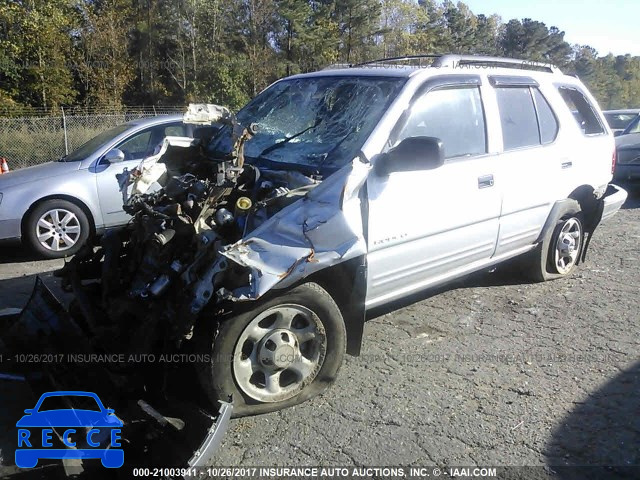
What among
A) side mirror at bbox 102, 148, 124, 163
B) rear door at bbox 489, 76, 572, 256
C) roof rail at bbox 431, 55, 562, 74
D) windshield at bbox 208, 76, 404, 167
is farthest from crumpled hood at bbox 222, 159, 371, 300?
side mirror at bbox 102, 148, 124, 163

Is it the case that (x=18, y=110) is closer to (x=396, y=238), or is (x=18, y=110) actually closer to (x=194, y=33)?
(x=194, y=33)

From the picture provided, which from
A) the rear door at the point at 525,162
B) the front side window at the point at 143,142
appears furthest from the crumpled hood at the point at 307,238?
the front side window at the point at 143,142

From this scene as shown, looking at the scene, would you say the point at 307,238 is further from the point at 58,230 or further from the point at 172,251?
the point at 58,230

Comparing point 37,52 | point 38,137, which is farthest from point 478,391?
point 37,52

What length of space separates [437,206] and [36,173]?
4872 mm

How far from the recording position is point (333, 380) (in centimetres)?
340

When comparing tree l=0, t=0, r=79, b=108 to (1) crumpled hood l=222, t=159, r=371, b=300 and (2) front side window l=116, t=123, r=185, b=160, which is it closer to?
(2) front side window l=116, t=123, r=185, b=160

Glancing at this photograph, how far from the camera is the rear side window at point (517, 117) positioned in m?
4.47

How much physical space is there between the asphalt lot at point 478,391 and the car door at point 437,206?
1.70 ft

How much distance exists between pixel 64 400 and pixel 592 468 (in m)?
2.66

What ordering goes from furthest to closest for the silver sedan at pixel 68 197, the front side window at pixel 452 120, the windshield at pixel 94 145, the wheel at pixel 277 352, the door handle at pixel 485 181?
the windshield at pixel 94 145 → the silver sedan at pixel 68 197 → the door handle at pixel 485 181 → the front side window at pixel 452 120 → the wheel at pixel 277 352

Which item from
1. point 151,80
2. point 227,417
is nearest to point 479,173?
point 227,417

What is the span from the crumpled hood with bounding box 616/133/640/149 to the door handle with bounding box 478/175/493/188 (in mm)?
8351

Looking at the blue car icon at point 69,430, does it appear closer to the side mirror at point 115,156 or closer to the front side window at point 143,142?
the side mirror at point 115,156
